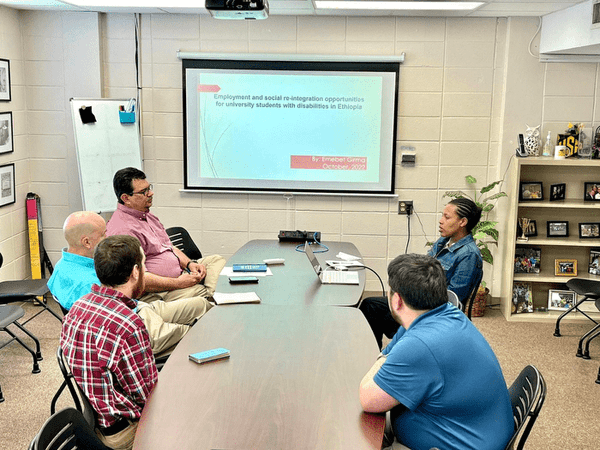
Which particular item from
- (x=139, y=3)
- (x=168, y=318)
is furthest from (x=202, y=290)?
(x=139, y=3)

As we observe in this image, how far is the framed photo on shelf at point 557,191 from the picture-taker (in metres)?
5.98

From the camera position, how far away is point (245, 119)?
6.15m

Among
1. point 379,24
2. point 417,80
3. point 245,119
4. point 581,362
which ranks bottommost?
point 581,362

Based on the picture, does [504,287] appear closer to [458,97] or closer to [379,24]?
[458,97]

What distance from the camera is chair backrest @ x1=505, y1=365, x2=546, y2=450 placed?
90.8 inches

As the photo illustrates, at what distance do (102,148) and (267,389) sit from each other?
164 inches

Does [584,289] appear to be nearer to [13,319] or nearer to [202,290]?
[202,290]

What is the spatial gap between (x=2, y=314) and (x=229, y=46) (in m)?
3.15

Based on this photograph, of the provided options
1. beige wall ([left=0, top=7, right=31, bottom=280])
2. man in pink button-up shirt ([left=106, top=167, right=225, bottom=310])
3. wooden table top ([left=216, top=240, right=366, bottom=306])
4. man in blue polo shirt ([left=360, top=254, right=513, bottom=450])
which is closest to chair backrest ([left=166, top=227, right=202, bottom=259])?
man in pink button-up shirt ([left=106, top=167, right=225, bottom=310])

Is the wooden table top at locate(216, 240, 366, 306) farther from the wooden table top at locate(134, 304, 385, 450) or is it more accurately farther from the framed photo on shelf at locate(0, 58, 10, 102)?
the framed photo on shelf at locate(0, 58, 10, 102)

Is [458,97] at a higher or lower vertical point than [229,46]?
lower

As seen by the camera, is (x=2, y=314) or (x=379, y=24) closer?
(x=2, y=314)

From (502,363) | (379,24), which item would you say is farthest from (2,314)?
(379,24)

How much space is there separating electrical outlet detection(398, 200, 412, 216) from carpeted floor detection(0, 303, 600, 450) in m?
1.17
